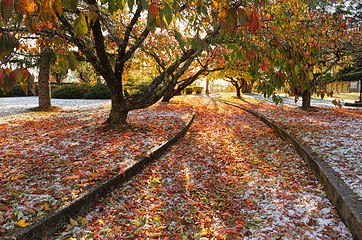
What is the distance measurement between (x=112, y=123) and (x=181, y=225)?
410 centimetres

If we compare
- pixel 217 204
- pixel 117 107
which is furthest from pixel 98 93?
pixel 217 204

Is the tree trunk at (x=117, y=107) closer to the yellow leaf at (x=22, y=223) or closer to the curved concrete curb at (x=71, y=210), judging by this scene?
the curved concrete curb at (x=71, y=210)

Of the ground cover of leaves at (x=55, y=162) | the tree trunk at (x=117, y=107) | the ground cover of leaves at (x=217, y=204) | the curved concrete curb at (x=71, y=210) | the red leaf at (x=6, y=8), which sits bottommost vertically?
the ground cover of leaves at (x=217, y=204)

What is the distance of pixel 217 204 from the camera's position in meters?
3.10

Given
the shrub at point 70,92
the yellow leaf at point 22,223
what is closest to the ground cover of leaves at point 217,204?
the yellow leaf at point 22,223

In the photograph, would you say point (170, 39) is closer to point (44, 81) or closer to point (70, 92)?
point (44, 81)

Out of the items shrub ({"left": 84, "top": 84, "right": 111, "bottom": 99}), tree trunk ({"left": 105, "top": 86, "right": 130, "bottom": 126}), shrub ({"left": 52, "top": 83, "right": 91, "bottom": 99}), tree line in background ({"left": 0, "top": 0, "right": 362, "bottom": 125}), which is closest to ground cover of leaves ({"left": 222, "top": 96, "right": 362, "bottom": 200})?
tree line in background ({"left": 0, "top": 0, "right": 362, "bottom": 125})

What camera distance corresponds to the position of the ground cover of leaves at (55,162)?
2455mm

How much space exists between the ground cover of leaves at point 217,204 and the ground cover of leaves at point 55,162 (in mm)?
379

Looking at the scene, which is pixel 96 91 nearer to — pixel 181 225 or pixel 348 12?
pixel 181 225

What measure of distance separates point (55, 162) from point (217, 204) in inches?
106

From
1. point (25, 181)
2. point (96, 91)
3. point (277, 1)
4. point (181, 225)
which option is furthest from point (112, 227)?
point (96, 91)

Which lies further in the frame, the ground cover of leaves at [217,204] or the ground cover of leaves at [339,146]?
the ground cover of leaves at [339,146]

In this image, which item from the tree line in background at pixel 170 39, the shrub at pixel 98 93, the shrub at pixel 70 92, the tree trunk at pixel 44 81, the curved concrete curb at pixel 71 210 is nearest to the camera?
the tree line in background at pixel 170 39
